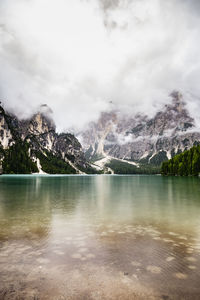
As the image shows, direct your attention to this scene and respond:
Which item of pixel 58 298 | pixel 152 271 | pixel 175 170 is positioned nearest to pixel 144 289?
pixel 152 271

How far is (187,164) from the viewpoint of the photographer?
132750mm

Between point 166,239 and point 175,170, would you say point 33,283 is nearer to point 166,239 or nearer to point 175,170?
point 166,239

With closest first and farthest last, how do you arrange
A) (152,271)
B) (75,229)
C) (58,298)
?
(58,298) → (152,271) → (75,229)

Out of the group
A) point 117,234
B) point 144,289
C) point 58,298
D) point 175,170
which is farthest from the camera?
point 175,170

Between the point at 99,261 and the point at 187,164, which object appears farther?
the point at 187,164

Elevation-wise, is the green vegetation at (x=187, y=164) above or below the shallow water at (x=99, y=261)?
above

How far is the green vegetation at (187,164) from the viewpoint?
119375mm

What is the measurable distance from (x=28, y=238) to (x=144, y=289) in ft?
25.6

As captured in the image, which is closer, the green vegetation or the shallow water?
the shallow water

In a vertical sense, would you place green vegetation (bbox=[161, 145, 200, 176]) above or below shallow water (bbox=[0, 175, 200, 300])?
above

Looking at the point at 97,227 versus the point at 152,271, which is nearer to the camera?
the point at 152,271

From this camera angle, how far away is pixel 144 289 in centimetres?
596

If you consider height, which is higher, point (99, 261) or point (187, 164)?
point (187, 164)

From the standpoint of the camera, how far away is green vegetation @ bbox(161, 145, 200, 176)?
119m
